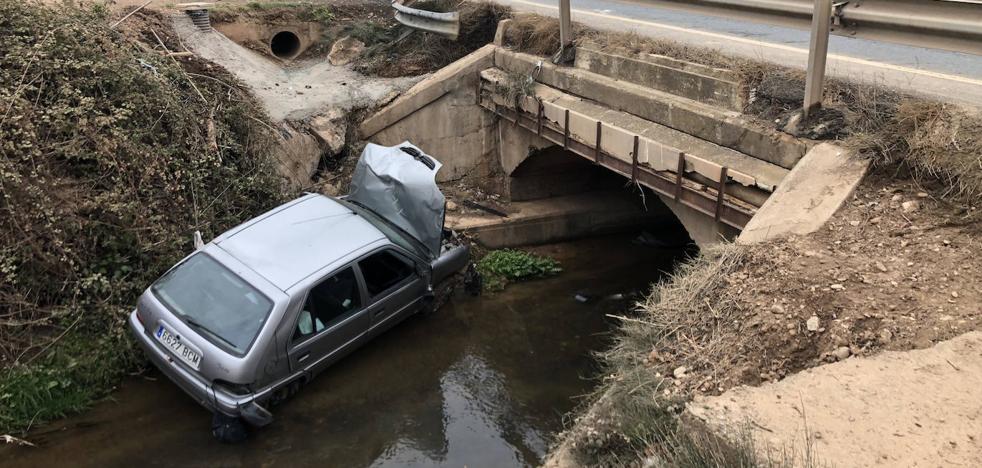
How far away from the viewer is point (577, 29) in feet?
34.6

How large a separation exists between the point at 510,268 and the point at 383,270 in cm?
326

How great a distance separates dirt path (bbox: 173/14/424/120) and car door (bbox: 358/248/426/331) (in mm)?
4479

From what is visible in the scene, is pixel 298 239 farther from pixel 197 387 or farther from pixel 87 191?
pixel 87 191

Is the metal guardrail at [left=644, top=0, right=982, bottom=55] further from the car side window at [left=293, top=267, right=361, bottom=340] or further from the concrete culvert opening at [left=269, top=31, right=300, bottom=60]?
the concrete culvert opening at [left=269, top=31, right=300, bottom=60]

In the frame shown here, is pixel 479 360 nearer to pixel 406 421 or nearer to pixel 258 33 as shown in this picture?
pixel 406 421

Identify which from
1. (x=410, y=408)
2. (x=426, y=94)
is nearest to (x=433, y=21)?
(x=426, y=94)

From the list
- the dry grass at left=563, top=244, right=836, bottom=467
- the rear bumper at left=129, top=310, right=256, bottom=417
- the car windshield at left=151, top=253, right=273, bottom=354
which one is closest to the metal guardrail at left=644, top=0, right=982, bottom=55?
the dry grass at left=563, top=244, right=836, bottom=467

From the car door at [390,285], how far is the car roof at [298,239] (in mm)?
240

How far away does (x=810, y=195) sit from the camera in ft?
19.9

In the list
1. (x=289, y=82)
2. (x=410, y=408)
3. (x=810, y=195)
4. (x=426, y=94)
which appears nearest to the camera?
(x=810, y=195)

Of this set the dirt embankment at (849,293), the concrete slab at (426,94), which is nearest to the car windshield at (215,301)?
the dirt embankment at (849,293)

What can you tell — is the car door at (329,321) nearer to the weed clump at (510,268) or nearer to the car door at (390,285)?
the car door at (390,285)

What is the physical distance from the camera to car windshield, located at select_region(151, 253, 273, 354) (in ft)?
21.2

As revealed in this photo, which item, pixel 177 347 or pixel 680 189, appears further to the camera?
pixel 680 189
